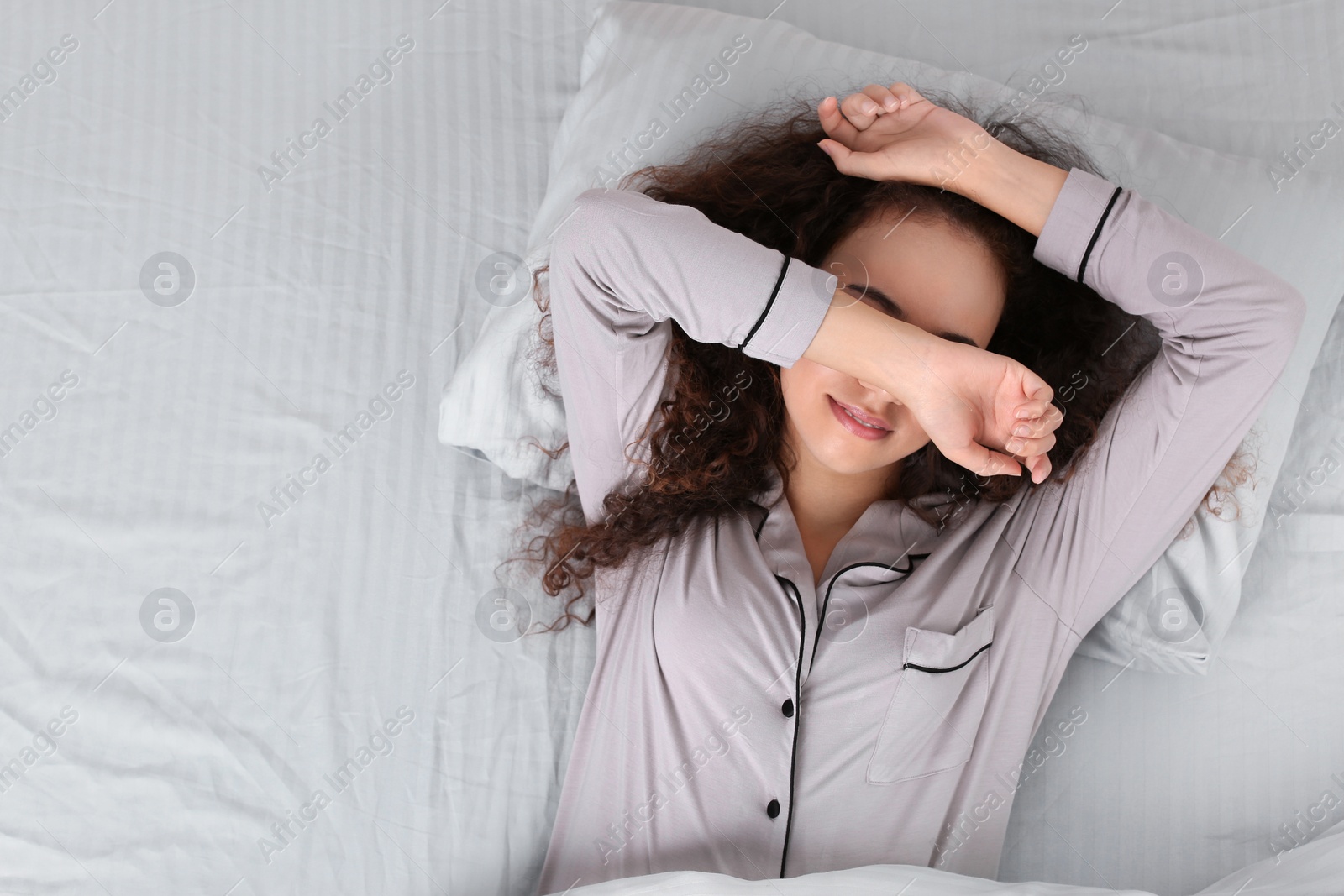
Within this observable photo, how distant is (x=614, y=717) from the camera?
4.05 feet

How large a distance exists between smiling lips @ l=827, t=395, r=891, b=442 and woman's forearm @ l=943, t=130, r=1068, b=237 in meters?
0.29

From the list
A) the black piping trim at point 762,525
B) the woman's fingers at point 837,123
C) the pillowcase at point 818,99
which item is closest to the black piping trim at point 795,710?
the black piping trim at point 762,525

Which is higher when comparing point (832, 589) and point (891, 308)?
point (891, 308)

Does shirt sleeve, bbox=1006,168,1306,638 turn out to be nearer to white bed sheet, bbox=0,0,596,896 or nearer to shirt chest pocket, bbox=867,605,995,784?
shirt chest pocket, bbox=867,605,995,784

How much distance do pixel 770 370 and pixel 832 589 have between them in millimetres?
313

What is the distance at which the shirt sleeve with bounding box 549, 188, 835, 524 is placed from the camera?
1.05 meters

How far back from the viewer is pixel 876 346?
1.04 metres

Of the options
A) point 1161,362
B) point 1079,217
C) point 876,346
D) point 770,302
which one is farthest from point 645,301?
point 1161,362

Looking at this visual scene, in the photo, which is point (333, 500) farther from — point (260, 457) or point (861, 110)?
point (861, 110)

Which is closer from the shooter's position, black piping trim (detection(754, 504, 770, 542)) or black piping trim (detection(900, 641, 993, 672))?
black piping trim (detection(900, 641, 993, 672))

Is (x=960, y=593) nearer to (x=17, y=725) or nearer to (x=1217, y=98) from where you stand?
(x=1217, y=98)

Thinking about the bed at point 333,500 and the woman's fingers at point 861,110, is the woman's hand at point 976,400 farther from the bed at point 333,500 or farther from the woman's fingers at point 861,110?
the bed at point 333,500

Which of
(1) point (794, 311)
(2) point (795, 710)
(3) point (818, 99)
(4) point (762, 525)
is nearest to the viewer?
(1) point (794, 311)

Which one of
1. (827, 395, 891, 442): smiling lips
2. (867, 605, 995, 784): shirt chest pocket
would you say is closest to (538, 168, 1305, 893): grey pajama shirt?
(867, 605, 995, 784): shirt chest pocket
